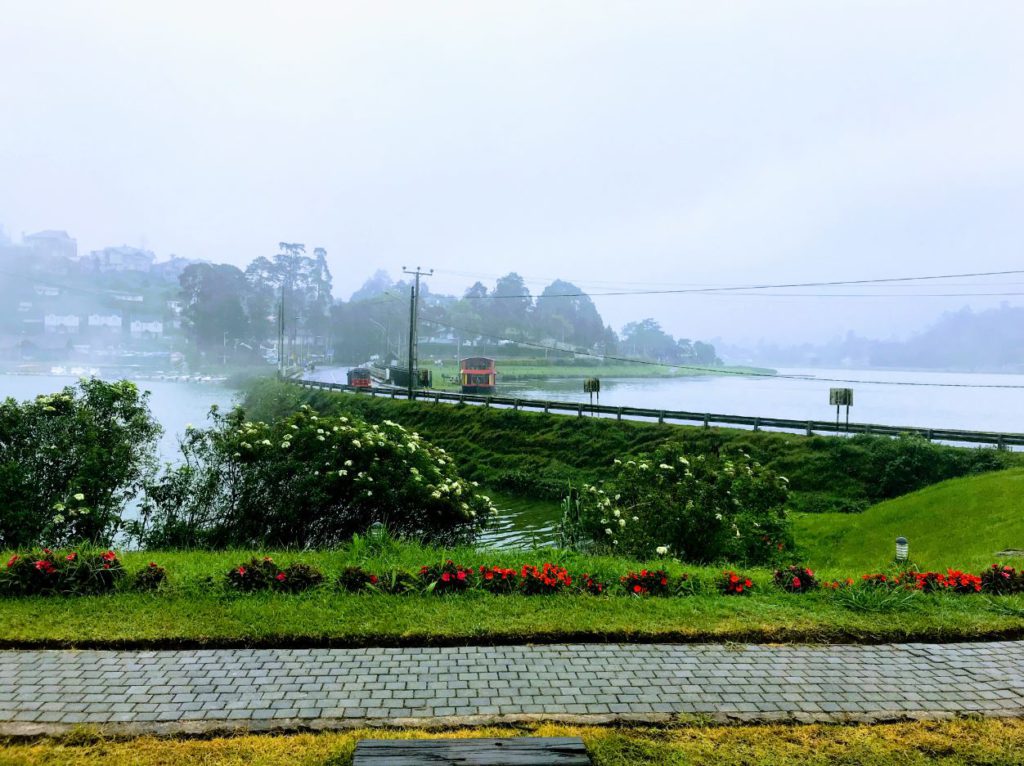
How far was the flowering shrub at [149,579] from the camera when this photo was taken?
21.8 ft

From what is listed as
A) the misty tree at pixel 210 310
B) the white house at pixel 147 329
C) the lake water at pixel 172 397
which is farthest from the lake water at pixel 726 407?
Answer: the white house at pixel 147 329

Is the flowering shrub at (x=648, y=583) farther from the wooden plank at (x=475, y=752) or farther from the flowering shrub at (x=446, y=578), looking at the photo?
the wooden plank at (x=475, y=752)

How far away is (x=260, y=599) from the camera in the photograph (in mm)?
6383

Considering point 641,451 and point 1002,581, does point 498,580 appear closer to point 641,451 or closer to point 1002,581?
point 1002,581

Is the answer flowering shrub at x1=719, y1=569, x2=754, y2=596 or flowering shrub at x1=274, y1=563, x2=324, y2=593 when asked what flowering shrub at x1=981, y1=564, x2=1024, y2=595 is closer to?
flowering shrub at x1=719, y1=569, x2=754, y2=596

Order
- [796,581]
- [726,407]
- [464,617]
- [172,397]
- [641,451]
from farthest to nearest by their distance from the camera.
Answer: [172,397] < [726,407] < [641,451] < [796,581] < [464,617]

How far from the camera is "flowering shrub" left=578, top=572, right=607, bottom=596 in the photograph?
A: 6840mm

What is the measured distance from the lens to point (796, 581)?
7.09 meters

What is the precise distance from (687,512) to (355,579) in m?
6.51

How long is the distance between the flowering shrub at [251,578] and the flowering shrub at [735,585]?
14.8ft

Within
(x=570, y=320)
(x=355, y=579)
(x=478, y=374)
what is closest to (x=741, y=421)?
(x=355, y=579)

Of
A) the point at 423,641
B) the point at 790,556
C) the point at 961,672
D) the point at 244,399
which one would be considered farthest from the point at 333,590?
the point at 244,399

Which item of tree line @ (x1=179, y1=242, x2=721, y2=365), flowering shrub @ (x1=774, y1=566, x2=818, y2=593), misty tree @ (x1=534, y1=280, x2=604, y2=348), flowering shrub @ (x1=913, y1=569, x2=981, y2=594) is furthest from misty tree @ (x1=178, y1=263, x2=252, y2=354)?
flowering shrub @ (x1=913, y1=569, x2=981, y2=594)

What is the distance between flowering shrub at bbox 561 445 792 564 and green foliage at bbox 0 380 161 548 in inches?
315
